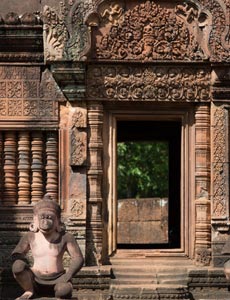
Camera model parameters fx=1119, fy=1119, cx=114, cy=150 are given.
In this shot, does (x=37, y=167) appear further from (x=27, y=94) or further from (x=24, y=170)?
(x=27, y=94)

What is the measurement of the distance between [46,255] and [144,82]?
8.80 feet

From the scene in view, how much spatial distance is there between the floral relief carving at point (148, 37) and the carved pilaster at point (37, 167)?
1.28 m

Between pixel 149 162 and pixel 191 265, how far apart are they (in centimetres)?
1592

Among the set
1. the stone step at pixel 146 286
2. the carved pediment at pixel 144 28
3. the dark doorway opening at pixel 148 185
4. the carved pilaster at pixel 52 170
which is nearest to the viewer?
the stone step at pixel 146 286

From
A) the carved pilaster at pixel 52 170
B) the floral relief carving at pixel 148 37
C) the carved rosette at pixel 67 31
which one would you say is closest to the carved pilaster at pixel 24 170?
the carved pilaster at pixel 52 170

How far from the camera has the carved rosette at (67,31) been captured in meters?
13.1

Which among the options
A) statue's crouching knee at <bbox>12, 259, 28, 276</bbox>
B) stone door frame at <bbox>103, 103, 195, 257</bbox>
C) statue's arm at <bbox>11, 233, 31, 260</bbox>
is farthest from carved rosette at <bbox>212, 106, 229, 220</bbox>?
statue's crouching knee at <bbox>12, 259, 28, 276</bbox>

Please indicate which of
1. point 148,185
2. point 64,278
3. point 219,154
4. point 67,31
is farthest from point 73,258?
point 148,185

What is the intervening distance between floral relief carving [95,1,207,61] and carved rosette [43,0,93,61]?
24 centimetres

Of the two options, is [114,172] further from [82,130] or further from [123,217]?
[123,217]

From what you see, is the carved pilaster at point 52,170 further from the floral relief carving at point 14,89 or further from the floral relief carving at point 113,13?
the floral relief carving at point 113,13

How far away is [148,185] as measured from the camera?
30359 millimetres

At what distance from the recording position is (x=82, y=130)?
43.9 feet

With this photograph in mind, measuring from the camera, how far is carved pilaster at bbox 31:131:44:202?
1350 cm
